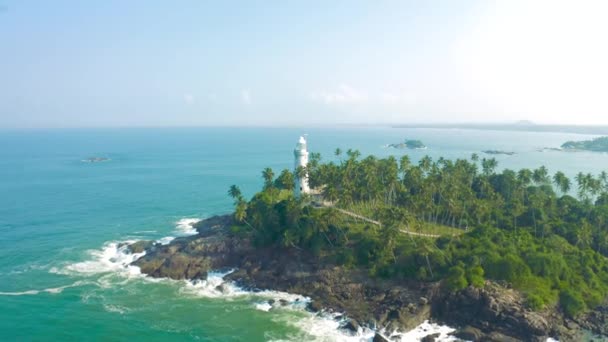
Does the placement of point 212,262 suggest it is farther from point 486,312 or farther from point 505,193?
point 505,193

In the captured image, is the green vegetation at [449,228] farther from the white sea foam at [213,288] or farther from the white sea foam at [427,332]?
the white sea foam at [213,288]

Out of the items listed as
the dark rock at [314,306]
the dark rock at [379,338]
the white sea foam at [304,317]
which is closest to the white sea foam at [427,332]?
the white sea foam at [304,317]

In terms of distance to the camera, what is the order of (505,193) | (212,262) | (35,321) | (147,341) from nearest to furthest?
(147,341) → (35,321) → (212,262) → (505,193)

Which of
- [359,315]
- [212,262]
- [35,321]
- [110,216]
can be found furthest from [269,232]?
[110,216]

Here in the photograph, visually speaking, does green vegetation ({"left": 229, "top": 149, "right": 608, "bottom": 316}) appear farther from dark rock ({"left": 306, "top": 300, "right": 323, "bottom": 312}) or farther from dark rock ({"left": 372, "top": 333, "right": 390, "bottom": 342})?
dark rock ({"left": 372, "top": 333, "right": 390, "bottom": 342})

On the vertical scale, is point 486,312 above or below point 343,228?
below

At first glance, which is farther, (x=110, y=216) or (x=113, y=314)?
(x=110, y=216)

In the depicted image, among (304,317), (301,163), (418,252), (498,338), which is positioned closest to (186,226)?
(301,163)
